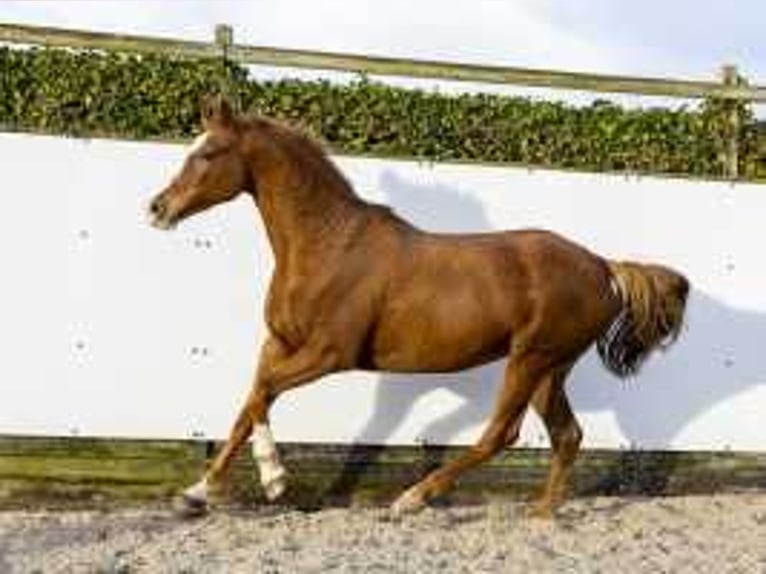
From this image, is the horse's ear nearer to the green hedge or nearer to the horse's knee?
the green hedge

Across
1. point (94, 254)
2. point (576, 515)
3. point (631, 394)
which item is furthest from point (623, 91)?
point (94, 254)

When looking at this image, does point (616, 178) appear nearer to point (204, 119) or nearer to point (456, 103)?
point (456, 103)

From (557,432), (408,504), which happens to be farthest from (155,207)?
(557,432)

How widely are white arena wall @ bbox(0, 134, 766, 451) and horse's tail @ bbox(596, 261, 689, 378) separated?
1.72 feet

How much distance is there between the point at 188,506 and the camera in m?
7.19

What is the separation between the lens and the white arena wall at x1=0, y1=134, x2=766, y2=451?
764cm

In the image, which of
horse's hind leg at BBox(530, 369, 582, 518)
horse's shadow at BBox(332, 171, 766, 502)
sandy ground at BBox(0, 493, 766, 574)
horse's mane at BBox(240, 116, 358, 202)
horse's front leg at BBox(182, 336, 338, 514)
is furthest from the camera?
horse's shadow at BBox(332, 171, 766, 502)

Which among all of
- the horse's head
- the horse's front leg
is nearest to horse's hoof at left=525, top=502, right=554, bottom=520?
the horse's front leg

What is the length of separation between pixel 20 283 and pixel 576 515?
2.89 metres

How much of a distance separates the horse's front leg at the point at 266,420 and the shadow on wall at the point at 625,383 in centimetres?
88

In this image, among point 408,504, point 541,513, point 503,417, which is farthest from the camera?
point 541,513

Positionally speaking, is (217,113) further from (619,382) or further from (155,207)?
(619,382)

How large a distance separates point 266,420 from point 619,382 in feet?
6.99

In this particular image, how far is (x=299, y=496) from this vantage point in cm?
802
